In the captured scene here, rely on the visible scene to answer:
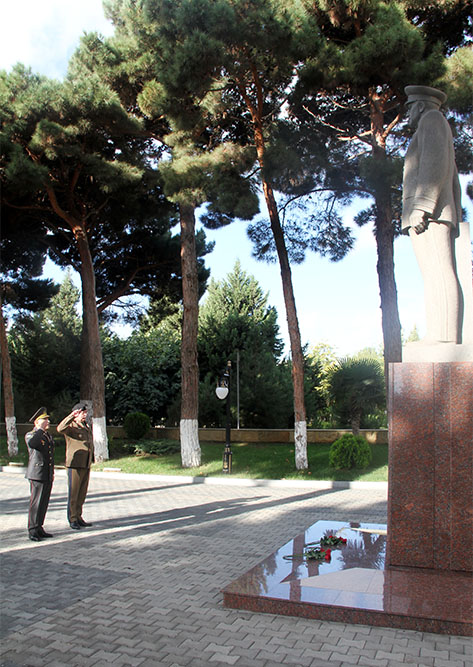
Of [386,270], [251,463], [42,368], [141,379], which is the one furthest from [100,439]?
[42,368]

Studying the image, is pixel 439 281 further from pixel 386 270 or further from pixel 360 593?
pixel 386 270

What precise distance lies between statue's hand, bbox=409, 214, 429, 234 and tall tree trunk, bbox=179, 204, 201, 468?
418 inches

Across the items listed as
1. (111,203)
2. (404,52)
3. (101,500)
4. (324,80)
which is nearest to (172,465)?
(101,500)

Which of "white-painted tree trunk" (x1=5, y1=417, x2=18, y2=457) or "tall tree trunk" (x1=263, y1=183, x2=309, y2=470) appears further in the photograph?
"white-painted tree trunk" (x1=5, y1=417, x2=18, y2=457)

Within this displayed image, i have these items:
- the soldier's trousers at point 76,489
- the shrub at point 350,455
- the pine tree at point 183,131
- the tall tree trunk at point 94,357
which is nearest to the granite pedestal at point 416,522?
the soldier's trousers at point 76,489

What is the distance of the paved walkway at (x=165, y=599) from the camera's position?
364 centimetres

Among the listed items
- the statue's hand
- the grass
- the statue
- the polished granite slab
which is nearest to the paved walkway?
the polished granite slab

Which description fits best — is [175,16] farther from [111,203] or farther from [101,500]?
[101,500]

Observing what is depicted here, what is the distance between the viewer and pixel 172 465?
623 inches

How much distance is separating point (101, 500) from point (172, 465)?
17.1 feet

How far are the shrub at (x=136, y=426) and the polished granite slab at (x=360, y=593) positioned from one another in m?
15.5

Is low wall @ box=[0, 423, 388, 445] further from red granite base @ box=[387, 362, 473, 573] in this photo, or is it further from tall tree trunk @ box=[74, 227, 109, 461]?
red granite base @ box=[387, 362, 473, 573]

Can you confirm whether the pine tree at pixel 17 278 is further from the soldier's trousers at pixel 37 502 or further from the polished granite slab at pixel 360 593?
the polished granite slab at pixel 360 593

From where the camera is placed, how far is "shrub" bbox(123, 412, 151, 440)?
2034cm
